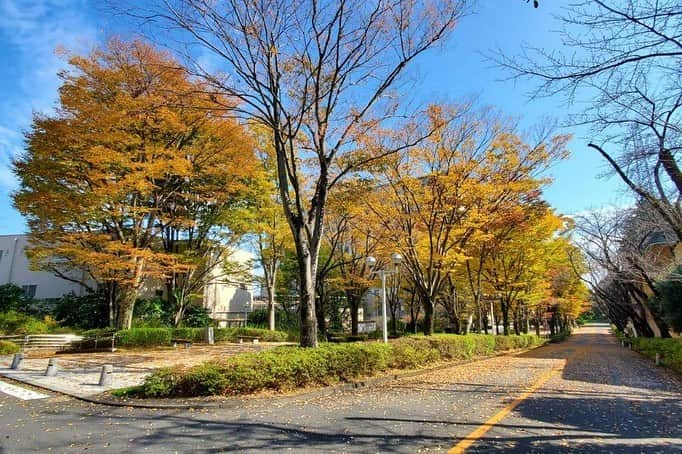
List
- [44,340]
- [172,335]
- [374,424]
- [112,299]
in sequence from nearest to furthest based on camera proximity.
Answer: [374,424], [44,340], [112,299], [172,335]

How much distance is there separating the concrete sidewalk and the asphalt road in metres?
0.85

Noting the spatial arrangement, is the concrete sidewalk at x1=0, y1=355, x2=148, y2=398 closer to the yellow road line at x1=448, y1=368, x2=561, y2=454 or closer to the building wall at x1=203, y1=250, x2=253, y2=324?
the yellow road line at x1=448, y1=368, x2=561, y2=454

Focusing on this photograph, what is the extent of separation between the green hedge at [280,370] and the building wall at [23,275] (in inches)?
931

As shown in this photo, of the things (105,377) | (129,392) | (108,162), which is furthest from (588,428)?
(108,162)

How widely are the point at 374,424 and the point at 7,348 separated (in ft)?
54.3

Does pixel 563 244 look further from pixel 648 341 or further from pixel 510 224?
pixel 510 224

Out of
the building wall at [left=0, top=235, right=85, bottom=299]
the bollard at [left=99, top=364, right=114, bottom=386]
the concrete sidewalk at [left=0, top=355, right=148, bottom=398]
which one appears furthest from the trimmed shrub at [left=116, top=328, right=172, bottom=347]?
the building wall at [left=0, top=235, right=85, bottom=299]

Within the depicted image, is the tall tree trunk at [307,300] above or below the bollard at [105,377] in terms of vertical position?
above

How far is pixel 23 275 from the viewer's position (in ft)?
92.0

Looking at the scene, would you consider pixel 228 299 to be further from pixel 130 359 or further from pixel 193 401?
pixel 193 401

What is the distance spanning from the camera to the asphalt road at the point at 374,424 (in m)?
4.40

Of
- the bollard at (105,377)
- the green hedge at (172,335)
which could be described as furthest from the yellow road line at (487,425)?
the green hedge at (172,335)

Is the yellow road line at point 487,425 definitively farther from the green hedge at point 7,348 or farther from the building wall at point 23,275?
the building wall at point 23,275

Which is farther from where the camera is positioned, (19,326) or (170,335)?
(170,335)
